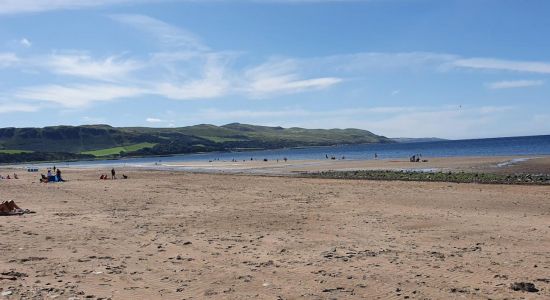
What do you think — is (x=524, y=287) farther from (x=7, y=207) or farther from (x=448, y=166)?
(x=448, y=166)

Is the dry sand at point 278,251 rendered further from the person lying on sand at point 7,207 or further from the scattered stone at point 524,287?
the person lying on sand at point 7,207

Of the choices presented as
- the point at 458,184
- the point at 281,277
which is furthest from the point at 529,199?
the point at 281,277

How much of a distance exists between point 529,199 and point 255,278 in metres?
17.9

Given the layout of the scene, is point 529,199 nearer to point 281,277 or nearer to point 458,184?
point 458,184

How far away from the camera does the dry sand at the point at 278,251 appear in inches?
333

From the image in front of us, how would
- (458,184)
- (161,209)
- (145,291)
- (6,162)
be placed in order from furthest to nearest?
(6,162) < (458,184) < (161,209) < (145,291)

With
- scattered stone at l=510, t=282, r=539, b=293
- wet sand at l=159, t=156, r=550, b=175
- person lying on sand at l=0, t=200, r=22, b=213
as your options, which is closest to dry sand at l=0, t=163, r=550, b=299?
scattered stone at l=510, t=282, r=539, b=293

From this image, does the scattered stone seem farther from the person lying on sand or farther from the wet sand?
the wet sand

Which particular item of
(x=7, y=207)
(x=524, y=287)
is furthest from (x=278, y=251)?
(x=7, y=207)

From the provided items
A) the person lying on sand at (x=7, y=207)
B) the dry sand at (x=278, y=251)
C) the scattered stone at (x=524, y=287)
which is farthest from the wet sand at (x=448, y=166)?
the person lying on sand at (x=7, y=207)

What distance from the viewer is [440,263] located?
10164 millimetres

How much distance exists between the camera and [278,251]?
38.0 feet

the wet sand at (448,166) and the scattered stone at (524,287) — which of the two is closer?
the scattered stone at (524,287)

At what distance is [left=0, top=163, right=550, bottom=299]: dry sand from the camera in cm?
846
